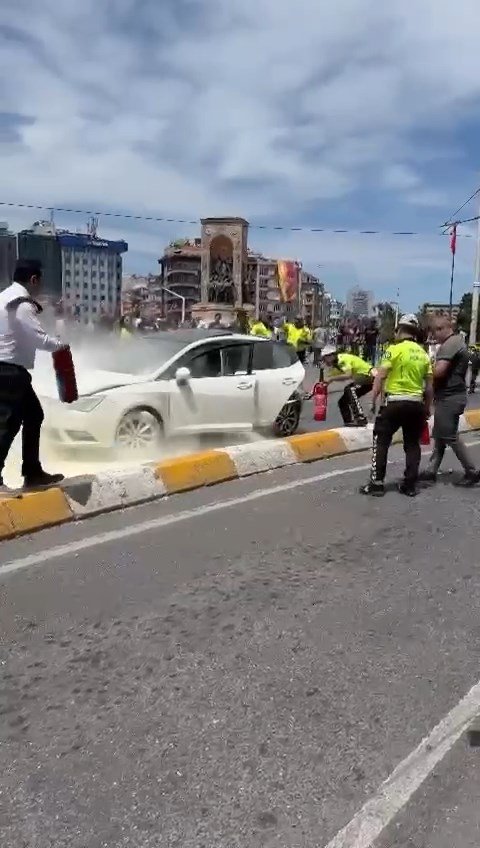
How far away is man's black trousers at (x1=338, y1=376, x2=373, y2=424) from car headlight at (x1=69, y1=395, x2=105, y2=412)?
374 centimetres

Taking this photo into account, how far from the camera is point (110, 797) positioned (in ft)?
8.67

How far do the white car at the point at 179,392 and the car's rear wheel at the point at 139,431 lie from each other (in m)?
0.01

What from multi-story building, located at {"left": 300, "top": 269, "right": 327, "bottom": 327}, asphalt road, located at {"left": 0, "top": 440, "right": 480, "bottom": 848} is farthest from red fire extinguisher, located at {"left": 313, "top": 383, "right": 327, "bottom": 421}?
multi-story building, located at {"left": 300, "top": 269, "right": 327, "bottom": 327}

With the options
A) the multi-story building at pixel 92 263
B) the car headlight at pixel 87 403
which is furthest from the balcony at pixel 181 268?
the car headlight at pixel 87 403

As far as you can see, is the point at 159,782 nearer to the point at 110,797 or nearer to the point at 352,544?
the point at 110,797

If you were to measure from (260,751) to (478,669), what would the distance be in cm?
128

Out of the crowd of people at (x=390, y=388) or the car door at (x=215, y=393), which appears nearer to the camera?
the crowd of people at (x=390, y=388)

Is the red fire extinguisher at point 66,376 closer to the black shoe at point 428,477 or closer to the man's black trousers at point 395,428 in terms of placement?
the man's black trousers at point 395,428

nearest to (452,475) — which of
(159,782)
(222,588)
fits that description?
(222,588)

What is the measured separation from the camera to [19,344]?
558 centimetres

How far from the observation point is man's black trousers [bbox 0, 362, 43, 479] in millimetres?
5566

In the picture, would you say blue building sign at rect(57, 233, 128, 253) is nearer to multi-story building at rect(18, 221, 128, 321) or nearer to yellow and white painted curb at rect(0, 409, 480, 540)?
multi-story building at rect(18, 221, 128, 321)

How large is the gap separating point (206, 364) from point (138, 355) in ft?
2.61

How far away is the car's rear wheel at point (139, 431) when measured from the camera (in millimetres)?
8219
